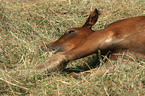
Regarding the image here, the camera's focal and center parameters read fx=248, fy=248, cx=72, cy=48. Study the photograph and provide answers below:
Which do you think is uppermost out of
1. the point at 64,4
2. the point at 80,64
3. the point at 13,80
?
the point at 64,4

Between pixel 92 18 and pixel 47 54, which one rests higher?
pixel 92 18

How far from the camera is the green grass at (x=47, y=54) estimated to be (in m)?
2.66

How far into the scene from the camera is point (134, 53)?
3.33 meters

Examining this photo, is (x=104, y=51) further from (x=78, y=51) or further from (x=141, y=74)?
(x=141, y=74)

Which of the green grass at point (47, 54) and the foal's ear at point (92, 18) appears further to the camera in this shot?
the foal's ear at point (92, 18)

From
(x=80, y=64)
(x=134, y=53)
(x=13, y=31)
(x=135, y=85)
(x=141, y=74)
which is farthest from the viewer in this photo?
(x=13, y=31)

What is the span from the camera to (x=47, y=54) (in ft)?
13.2

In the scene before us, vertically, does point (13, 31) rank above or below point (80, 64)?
above

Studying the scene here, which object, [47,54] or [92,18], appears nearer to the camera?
[47,54]

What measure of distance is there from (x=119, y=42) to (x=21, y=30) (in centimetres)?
210

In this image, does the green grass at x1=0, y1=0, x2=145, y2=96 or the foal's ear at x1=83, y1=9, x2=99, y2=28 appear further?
the foal's ear at x1=83, y1=9, x2=99, y2=28

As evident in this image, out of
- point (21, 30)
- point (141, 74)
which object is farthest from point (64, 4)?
point (141, 74)

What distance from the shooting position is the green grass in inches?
105

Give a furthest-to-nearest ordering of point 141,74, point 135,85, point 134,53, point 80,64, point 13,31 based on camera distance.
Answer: point 13,31, point 80,64, point 134,53, point 141,74, point 135,85
